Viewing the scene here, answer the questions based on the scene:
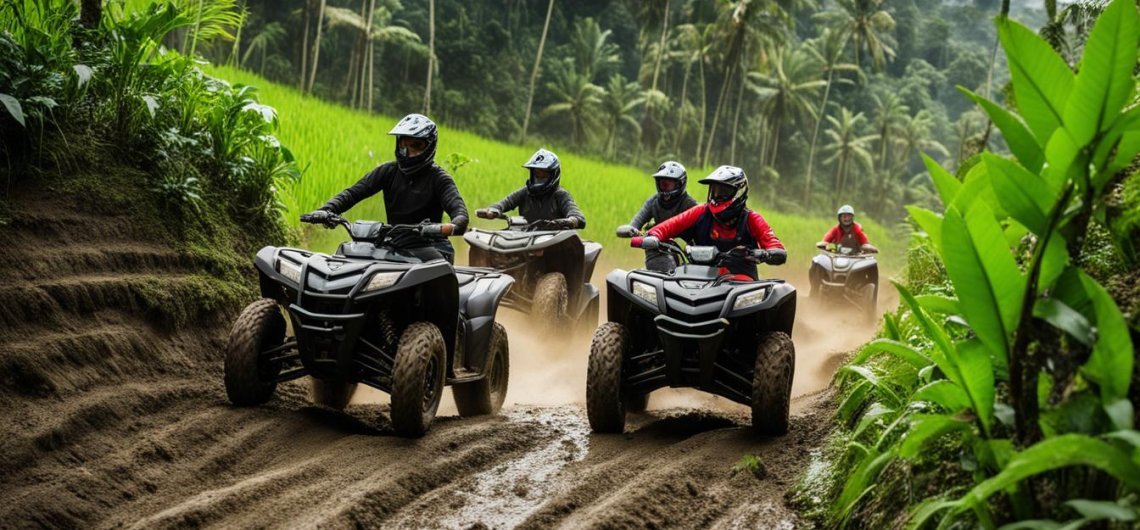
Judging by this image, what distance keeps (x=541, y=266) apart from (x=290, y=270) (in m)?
4.28

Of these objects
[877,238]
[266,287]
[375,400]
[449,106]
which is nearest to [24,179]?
[266,287]

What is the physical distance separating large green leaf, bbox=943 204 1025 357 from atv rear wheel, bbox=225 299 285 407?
4071 mm

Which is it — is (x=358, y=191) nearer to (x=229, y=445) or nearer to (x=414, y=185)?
(x=414, y=185)

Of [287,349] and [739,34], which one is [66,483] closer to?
[287,349]

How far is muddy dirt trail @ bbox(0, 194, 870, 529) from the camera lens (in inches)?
173

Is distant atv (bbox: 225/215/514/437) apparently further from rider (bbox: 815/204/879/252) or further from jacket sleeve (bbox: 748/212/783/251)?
rider (bbox: 815/204/879/252)

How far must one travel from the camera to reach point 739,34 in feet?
169

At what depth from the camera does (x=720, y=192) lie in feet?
23.9

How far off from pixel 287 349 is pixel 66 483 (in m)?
1.64

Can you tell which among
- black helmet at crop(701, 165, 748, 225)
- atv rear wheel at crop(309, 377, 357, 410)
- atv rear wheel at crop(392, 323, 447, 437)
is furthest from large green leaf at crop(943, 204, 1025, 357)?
atv rear wheel at crop(309, 377, 357, 410)

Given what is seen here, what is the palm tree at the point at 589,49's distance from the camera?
190 ft

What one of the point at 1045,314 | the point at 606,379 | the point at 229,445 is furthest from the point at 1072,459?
the point at 229,445

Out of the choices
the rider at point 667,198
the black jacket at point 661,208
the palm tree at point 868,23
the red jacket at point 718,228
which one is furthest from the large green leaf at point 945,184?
the palm tree at point 868,23

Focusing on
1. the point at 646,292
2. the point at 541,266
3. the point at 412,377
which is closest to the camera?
the point at 412,377
